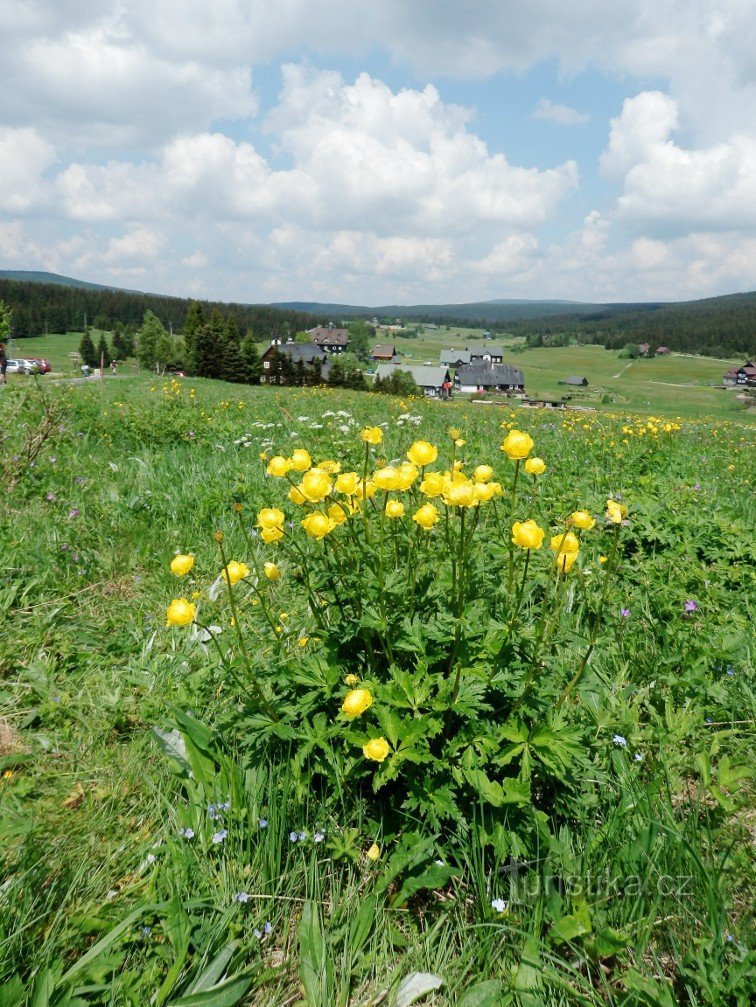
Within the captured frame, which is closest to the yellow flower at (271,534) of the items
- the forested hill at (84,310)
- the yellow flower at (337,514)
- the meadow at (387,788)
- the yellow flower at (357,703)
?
the meadow at (387,788)

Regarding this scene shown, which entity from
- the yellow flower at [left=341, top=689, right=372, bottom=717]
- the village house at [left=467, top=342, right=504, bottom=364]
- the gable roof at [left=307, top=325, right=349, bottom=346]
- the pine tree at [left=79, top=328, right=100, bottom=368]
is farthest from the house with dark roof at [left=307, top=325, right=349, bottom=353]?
the yellow flower at [left=341, top=689, right=372, bottom=717]

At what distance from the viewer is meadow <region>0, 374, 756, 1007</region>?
142 cm

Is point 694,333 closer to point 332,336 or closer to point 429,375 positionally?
point 429,375

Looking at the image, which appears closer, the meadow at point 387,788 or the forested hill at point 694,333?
the meadow at point 387,788

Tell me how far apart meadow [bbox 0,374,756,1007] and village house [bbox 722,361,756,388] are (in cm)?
10217

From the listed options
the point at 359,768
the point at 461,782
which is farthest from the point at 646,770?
the point at 359,768

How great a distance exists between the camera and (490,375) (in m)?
102

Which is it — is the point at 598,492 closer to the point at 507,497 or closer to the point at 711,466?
the point at 507,497

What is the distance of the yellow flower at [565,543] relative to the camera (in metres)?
1.76

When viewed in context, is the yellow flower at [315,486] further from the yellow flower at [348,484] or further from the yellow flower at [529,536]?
the yellow flower at [529,536]

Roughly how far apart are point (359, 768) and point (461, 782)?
0.39 metres

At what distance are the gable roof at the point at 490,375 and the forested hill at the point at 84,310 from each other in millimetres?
41275

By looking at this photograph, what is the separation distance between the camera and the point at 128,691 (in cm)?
245

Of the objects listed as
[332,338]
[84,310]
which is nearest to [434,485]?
[84,310]
